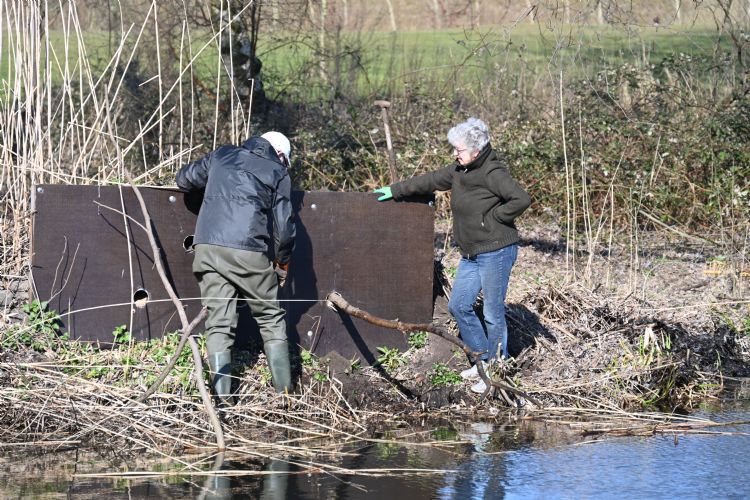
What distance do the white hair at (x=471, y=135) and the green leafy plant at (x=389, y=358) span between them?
5.31 feet

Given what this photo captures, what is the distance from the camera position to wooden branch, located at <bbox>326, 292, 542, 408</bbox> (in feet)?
21.0

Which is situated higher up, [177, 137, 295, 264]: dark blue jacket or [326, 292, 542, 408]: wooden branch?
[177, 137, 295, 264]: dark blue jacket

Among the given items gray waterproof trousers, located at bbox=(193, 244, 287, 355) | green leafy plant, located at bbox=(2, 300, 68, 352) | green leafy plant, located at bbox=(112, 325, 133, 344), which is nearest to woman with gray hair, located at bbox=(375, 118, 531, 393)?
gray waterproof trousers, located at bbox=(193, 244, 287, 355)

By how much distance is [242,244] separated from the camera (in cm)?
621

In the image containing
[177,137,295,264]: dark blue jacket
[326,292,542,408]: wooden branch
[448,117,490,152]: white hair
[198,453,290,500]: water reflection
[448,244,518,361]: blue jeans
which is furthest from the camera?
[448,244,518,361]: blue jeans

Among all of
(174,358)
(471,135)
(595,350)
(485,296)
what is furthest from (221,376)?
(595,350)

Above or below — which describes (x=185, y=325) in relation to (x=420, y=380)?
above

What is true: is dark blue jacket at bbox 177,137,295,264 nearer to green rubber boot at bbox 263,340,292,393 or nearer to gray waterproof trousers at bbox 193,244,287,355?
gray waterproof trousers at bbox 193,244,287,355

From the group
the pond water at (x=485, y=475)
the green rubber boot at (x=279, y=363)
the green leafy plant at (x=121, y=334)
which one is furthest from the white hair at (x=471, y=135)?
the green leafy plant at (x=121, y=334)

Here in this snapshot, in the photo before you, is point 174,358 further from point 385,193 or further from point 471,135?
point 471,135

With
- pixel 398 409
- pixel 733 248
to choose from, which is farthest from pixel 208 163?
pixel 733 248

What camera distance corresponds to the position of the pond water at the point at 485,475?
4965 millimetres

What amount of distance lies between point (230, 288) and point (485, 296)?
1.76 meters

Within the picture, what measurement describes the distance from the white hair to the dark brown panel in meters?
0.83
